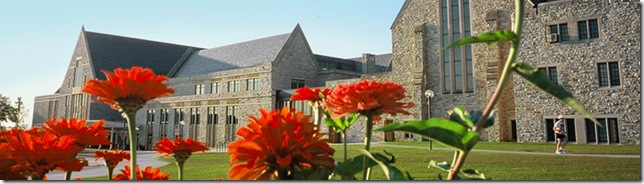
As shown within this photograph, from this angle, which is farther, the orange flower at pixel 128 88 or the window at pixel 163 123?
the window at pixel 163 123

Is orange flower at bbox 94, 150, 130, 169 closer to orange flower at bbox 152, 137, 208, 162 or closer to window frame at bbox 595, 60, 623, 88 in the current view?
orange flower at bbox 152, 137, 208, 162

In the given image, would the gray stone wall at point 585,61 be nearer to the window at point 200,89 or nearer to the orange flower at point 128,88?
the orange flower at point 128,88

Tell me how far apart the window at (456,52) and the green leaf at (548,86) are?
10.9 m

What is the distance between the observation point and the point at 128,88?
0.68 metres

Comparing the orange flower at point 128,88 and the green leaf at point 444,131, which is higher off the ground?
the orange flower at point 128,88

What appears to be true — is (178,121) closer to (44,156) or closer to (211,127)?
(211,127)

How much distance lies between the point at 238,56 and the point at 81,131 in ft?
55.1

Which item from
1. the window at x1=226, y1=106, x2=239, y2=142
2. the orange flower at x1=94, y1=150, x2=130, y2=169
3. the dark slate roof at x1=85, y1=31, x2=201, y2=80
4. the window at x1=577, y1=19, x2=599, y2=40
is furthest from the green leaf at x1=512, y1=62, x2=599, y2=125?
the window at x1=226, y1=106, x2=239, y2=142

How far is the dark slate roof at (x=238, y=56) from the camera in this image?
1731cm

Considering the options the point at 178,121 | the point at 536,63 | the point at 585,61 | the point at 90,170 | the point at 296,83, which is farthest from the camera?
the point at 296,83

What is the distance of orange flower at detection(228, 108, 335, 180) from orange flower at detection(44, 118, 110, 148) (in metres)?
0.41

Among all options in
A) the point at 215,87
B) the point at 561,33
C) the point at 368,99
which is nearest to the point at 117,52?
the point at 368,99

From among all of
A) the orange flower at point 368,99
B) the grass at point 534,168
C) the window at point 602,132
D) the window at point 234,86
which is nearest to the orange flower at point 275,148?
the orange flower at point 368,99

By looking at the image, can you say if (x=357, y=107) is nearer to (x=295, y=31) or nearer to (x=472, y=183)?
(x=472, y=183)
